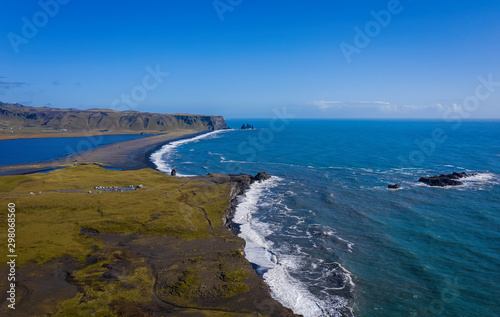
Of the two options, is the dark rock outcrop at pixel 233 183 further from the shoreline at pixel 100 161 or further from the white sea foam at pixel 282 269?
the shoreline at pixel 100 161

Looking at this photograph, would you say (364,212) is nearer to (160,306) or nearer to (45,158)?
(160,306)

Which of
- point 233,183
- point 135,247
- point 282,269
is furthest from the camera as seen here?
point 233,183

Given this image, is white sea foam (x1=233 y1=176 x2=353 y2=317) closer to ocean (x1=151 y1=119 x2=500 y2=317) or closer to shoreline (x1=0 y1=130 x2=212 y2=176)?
ocean (x1=151 y1=119 x2=500 y2=317)

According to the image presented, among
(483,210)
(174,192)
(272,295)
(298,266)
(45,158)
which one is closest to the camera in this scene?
(272,295)

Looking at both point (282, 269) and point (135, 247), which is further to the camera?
point (135, 247)

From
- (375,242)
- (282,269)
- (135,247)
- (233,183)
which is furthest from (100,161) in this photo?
(375,242)

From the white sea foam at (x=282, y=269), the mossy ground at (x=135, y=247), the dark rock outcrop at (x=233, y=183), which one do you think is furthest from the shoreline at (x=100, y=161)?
the white sea foam at (x=282, y=269)

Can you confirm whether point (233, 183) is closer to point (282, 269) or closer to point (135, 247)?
point (135, 247)

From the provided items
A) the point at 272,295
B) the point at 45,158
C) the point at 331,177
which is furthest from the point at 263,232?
the point at 45,158
